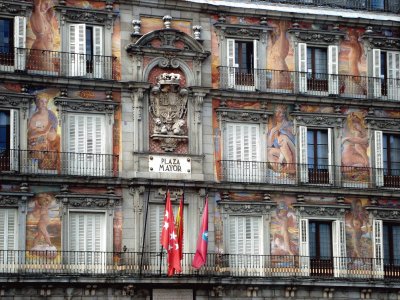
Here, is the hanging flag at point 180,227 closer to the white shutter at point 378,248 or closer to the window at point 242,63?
the window at point 242,63

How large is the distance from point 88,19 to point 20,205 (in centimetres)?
813

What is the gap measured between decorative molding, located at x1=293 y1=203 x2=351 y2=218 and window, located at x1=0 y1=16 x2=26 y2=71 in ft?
42.2

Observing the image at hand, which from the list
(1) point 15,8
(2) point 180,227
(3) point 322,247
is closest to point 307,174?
(3) point 322,247

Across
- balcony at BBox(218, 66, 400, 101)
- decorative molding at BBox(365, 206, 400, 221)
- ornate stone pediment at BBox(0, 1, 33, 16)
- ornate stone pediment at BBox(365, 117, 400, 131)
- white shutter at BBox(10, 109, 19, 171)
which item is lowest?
decorative molding at BBox(365, 206, 400, 221)

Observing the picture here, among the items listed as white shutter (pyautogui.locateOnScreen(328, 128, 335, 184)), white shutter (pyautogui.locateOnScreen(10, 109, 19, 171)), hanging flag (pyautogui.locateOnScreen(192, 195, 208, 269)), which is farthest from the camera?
white shutter (pyautogui.locateOnScreen(328, 128, 335, 184))

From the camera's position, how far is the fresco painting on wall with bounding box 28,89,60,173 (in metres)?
54.6

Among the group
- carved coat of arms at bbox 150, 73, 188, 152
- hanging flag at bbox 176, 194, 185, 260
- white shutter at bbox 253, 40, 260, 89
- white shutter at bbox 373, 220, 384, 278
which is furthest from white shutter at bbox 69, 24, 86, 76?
white shutter at bbox 373, 220, 384, 278

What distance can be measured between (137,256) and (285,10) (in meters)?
12.7

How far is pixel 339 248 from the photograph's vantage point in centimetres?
5838

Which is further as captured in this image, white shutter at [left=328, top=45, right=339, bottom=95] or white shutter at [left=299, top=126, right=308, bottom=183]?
white shutter at [left=328, top=45, right=339, bottom=95]

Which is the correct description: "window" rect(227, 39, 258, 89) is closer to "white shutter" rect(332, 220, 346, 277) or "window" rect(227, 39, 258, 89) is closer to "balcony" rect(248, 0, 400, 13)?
"balcony" rect(248, 0, 400, 13)

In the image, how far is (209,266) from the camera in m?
56.1

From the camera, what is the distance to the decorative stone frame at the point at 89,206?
54.4 meters

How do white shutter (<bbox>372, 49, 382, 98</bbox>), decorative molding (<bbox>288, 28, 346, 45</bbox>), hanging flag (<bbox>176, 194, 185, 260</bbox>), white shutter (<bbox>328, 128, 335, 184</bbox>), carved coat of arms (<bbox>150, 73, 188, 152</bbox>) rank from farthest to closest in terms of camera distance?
white shutter (<bbox>372, 49, 382, 98</bbox>), decorative molding (<bbox>288, 28, 346, 45</bbox>), white shutter (<bbox>328, 128, 335, 184</bbox>), carved coat of arms (<bbox>150, 73, 188, 152</bbox>), hanging flag (<bbox>176, 194, 185, 260</bbox>)
